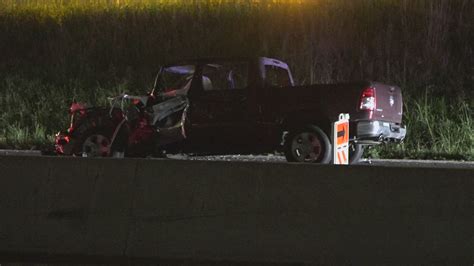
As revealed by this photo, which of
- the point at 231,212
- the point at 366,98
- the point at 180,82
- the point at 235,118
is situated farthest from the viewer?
the point at 180,82

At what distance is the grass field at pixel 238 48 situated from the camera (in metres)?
17.3

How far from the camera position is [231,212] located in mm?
5703

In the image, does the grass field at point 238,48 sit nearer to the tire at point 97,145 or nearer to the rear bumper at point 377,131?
the rear bumper at point 377,131

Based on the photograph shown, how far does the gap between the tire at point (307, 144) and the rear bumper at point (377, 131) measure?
0.48 metres

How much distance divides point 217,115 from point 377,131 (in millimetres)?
2319

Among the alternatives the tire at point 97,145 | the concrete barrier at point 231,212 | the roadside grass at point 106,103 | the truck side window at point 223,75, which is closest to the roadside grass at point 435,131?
the roadside grass at point 106,103

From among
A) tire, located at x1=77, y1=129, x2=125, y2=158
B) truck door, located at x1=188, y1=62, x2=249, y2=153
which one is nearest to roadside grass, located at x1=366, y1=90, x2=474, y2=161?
truck door, located at x1=188, y1=62, x2=249, y2=153

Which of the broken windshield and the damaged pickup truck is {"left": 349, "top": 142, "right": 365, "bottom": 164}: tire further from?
the broken windshield

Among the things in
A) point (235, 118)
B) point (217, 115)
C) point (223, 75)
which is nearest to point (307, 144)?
point (235, 118)

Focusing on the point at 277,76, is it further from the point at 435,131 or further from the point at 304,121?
the point at 435,131

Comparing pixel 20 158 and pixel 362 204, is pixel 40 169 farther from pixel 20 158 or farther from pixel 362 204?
pixel 362 204

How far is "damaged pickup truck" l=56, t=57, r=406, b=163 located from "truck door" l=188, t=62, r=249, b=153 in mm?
15

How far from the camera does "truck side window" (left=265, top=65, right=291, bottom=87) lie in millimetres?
11609

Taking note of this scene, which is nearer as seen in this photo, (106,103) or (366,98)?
(366,98)
